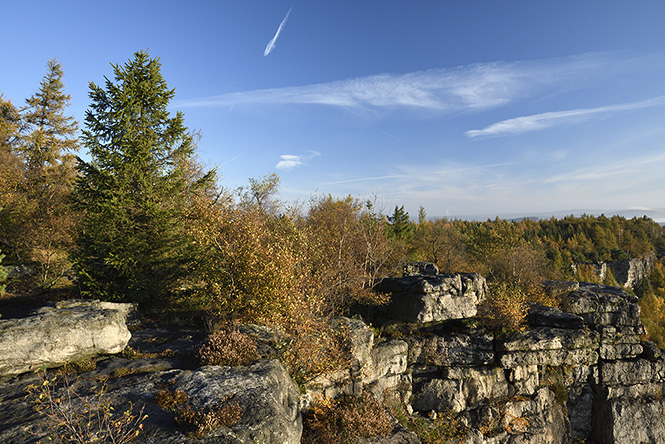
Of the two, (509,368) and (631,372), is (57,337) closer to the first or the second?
(509,368)

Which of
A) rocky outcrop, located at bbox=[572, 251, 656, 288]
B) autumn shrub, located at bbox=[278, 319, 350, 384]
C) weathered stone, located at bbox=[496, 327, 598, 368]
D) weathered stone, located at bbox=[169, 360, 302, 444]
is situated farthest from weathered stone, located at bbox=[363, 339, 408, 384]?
rocky outcrop, located at bbox=[572, 251, 656, 288]

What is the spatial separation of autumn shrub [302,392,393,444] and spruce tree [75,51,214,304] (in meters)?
11.5

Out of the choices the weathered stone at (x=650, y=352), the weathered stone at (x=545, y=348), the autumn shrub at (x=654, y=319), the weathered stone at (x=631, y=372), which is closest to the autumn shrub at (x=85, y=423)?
the weathered stone at (x=545, y=348)

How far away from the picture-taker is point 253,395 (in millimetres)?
8539

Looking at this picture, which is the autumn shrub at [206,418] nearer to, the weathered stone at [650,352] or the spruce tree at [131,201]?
the spruce tree at [131,201]

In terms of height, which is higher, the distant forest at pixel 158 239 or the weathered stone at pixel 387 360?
the distant forest at pixel 158 239

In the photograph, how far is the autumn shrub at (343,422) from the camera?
12273mm

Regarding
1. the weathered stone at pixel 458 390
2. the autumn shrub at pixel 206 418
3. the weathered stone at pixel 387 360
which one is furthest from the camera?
the weathered stone at pixel 458 390

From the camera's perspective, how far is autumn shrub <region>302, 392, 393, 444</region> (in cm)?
1227

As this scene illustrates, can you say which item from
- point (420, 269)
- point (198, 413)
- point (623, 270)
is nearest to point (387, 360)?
point (198, 413)

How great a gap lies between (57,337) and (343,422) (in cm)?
1086

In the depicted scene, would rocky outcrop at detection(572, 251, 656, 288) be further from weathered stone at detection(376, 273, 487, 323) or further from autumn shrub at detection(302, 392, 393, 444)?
autumn shrub at detection(302, 392, 393, 444)

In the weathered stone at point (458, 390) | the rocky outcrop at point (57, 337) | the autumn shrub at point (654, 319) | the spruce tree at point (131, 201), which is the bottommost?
the autumn shrub at point (654, 319)

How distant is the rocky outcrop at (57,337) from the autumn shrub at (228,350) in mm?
3238
